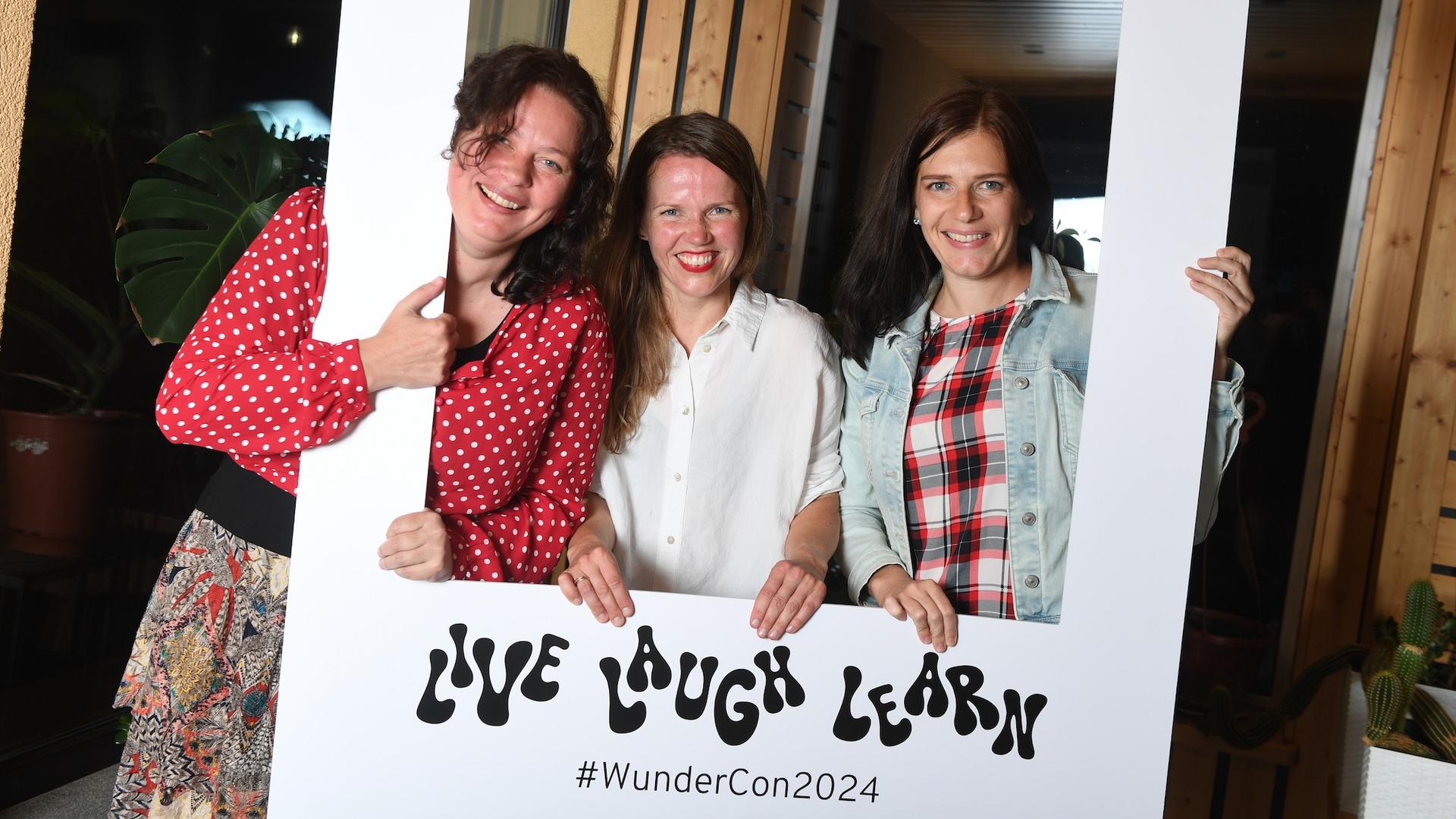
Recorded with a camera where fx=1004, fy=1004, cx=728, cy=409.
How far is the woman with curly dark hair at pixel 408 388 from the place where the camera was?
1.21 metres

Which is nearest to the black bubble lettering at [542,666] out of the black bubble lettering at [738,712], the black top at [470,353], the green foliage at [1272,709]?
the black bubble lettering at [738,712]

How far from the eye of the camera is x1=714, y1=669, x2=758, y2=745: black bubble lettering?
4.28 ft

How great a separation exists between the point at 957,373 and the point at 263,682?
109cm

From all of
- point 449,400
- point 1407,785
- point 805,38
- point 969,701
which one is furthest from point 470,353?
point 1407,785

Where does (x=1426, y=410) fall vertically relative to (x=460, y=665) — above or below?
above

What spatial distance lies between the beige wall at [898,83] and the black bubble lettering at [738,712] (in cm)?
75

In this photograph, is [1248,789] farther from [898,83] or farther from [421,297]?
[421,297]

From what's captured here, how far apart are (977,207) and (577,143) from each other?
21.9 inches

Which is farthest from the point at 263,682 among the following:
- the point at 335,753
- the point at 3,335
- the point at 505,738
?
the point at 3,335

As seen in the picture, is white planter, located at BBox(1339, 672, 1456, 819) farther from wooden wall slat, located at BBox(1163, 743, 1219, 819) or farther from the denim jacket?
the denim jacket

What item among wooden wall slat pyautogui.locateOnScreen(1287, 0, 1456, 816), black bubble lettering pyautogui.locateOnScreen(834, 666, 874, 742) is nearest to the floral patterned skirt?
black bubble lettering pyautogui.locateOnScreen(834, 666, 874, 742)

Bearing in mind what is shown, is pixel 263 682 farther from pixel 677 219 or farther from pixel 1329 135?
pixel 1329 135

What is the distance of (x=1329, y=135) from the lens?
294 cm

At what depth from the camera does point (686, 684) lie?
1.30 metres
